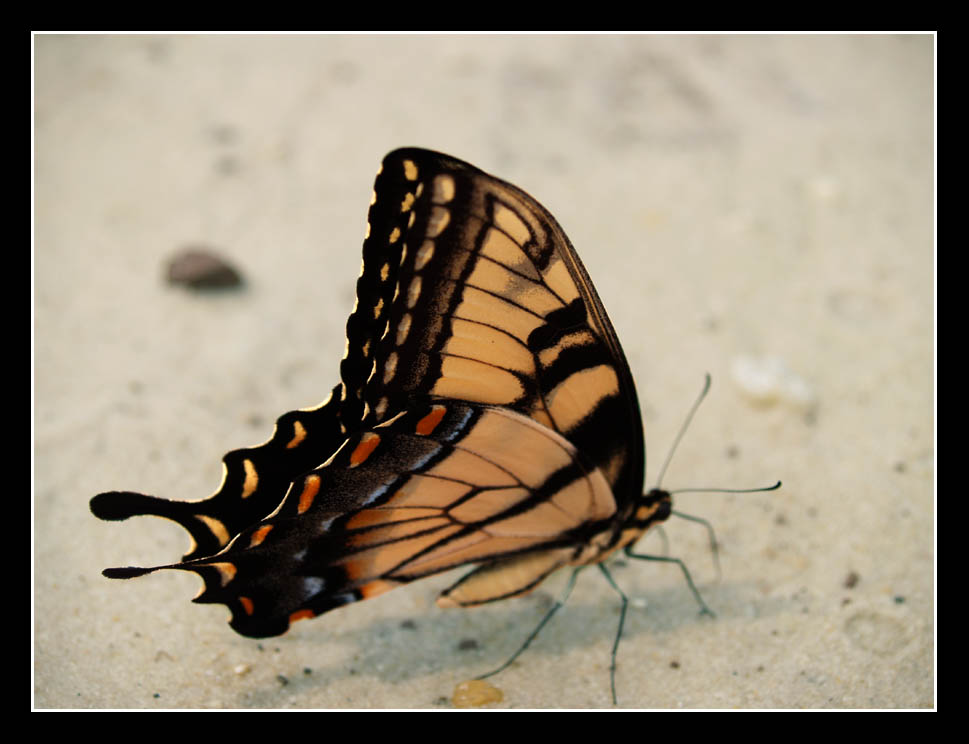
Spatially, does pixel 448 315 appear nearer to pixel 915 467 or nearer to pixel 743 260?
pixel 915 467

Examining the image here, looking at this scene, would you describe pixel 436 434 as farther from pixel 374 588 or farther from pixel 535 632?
pixel 535 632

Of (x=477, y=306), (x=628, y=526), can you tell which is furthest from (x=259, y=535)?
(x=628, y=526)

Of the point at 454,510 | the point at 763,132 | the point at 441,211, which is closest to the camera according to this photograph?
the point at 441,211

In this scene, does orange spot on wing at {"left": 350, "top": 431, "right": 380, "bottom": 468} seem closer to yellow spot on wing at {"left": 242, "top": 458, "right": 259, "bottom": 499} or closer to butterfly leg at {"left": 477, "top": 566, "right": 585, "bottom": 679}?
yellow spot on wing at {"left": 242, "top": 458, "right": 259, "bottom": 499}

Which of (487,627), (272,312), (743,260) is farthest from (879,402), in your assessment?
(272,312)

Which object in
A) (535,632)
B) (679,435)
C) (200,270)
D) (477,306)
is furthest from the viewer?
(200,270)

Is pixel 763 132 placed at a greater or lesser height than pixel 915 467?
greater

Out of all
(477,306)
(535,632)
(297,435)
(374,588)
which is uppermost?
(477,306)

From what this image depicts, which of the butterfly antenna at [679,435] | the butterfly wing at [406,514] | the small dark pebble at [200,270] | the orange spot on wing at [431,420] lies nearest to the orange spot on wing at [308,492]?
the butterfly wing at [406,514]
